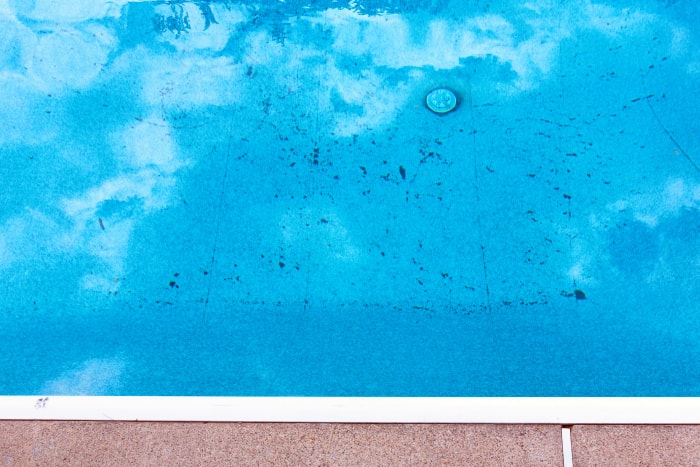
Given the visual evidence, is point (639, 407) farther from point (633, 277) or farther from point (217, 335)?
point (217, 335)

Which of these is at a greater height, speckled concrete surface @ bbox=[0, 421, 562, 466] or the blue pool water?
the blue pool water

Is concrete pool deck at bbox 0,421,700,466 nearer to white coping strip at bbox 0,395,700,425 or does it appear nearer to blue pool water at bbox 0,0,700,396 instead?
white coping strip at bbox 0,395,700,425

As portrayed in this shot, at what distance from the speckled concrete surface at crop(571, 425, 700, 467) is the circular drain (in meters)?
1.51

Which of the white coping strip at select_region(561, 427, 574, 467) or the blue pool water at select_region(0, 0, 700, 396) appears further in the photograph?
the blue pool water at select_region(0, 0, 700, 396)

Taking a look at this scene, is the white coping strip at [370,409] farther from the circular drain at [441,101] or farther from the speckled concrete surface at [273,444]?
the circular drain at [441,101]

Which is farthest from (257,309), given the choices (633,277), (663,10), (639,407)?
(663,10)

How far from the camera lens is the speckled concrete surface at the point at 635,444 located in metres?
1.71

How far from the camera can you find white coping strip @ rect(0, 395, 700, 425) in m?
1.71

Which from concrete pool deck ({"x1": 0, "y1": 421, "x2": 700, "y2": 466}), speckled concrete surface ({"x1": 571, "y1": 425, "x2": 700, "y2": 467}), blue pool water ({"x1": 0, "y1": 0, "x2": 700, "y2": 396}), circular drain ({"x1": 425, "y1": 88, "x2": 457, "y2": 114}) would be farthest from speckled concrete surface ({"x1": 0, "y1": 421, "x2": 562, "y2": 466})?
circular drain ({"x1": 425, "y1": 88, "x2": 457, "y2": 114})

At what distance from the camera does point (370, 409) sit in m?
1.75

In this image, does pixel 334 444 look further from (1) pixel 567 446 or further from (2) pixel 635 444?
(2) pixel 635 444

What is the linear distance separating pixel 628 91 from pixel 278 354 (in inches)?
82.8

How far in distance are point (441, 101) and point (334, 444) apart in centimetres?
165

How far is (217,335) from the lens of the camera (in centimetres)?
222
